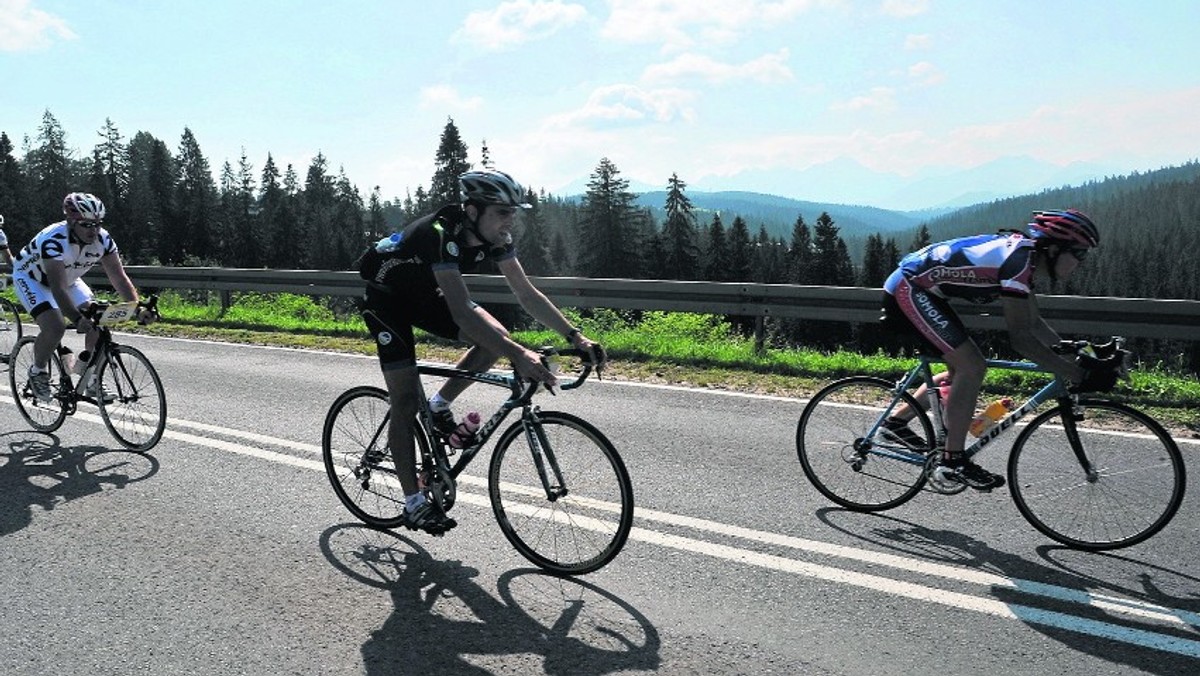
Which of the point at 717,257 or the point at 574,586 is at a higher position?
the point at 717,257

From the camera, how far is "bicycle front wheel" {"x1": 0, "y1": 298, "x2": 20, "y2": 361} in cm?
1034

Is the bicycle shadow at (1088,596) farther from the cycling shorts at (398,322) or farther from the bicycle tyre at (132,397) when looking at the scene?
the bicycle tyre at (132,397)

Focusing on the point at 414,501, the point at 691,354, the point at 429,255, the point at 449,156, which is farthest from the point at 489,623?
the point at 449,156

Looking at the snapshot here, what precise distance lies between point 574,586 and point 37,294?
544cm

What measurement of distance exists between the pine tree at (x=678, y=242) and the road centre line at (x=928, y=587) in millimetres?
71666

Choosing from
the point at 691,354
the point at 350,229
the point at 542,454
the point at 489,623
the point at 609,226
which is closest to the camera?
the point at 489,623

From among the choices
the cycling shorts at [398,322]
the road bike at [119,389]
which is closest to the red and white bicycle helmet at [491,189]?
the cycling shorts at [398,322]

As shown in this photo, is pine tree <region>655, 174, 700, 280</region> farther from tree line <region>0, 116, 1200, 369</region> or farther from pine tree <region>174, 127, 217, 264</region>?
pine tree <region>174, 127, 217, 264</region>

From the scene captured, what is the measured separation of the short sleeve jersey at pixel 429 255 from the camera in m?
3.92

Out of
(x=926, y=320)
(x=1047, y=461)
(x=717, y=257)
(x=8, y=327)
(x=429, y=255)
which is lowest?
(x=1047, y=461)

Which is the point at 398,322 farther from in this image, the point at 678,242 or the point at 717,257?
the point at 717,257

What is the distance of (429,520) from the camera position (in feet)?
14.4

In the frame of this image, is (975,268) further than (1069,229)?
Yes

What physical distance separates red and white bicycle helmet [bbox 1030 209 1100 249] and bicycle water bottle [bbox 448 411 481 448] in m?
3.32
